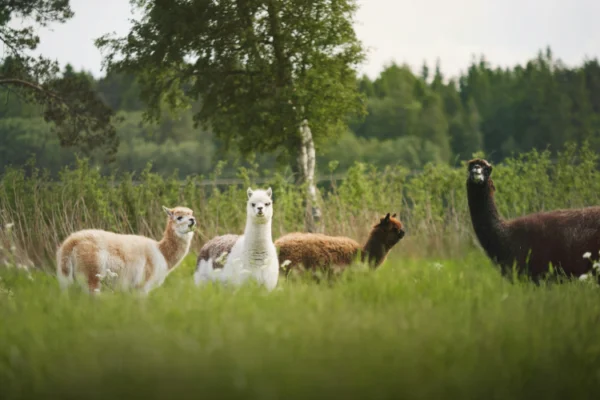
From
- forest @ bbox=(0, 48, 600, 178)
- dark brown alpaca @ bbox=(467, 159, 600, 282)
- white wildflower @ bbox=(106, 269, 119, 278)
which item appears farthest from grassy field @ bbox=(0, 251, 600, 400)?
forest @ bbox=(0, 48, 600, 178)

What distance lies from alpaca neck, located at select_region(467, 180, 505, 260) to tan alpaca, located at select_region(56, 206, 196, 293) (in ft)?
10.1

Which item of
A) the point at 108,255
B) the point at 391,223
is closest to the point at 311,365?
the point at 108,255

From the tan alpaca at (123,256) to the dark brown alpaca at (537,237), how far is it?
316cm

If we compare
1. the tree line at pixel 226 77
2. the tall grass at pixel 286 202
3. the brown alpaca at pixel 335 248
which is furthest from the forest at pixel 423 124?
the brown alpaca at pixel 335 248

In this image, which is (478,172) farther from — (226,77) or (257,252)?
(226,77)

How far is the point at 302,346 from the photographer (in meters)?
4.64

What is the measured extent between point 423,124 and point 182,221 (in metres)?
93.6

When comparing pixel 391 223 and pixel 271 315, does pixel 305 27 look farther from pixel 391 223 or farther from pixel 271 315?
pixel 271 315

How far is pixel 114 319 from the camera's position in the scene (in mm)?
5621

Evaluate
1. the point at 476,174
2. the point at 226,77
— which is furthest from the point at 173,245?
the point at 226,77

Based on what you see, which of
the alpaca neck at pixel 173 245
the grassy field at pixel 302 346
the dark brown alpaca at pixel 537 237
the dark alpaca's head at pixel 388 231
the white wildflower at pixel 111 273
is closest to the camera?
the grassy field at pixel 302 346

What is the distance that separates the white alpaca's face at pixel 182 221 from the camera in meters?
8.48

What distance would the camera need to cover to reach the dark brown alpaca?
8.41 m

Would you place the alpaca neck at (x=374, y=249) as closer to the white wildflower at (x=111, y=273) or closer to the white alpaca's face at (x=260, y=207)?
the white alpaca's face at (x=260, y=207)
